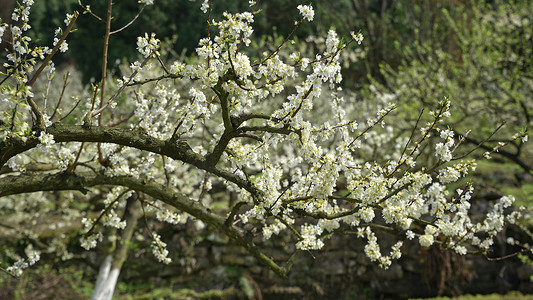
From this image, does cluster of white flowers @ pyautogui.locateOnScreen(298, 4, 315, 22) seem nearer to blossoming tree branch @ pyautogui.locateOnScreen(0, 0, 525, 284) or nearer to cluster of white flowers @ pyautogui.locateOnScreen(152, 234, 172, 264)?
blossoming tree branch @ pyautogui.locateOnScreen(0, 0, 525, 284)

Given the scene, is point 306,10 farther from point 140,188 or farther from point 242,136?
point 140,188

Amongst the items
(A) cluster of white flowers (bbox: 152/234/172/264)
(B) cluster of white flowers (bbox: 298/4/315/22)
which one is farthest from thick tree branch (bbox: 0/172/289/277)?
(B) cluster of white flowers (bbox: 298/4/315/22)

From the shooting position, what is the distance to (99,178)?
360 centimetres

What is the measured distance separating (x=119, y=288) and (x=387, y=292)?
228 inches

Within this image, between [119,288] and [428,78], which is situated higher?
[428,78]

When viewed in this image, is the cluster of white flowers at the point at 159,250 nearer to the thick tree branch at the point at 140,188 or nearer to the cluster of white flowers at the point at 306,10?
the thick tree branch at the point at 140,188

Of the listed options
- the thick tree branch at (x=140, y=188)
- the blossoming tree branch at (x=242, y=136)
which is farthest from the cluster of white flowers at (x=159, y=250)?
the thick tree branch at (x=140, y=188)

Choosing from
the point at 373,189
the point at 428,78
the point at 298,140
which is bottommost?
the point at 373,189

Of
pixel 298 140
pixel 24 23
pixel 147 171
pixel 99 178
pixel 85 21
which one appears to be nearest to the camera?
pixel 24 23

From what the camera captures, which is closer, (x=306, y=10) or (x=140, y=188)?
(x=306, y=10)

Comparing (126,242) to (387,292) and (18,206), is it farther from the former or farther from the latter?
(387,292)

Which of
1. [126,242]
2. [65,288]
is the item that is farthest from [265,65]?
[65,288]

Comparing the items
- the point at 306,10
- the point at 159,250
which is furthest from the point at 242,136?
the point at 159,250

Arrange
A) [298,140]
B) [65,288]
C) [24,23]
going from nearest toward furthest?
1. [24,23]
2. [298,140]
3. [65,288]
